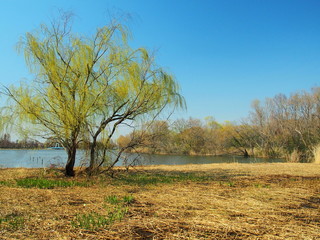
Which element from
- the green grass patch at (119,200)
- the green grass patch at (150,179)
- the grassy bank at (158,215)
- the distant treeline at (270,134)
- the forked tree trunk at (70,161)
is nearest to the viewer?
the grassy bank at (158,215)

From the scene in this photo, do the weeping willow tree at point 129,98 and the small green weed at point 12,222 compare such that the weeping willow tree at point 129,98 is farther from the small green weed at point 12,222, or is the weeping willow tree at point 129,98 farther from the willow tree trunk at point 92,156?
the small green weed at point 12,222

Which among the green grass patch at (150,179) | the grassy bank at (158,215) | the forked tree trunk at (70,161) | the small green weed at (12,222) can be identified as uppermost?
the forked tree trunk at (70,161)

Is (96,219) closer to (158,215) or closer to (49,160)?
(158,215)

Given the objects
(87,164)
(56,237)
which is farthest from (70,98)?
(56,237)

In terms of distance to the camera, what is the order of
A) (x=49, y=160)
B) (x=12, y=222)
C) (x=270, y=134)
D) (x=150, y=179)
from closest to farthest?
(x=12, y=222), (x=150, y=179), (x=49, y=160), (x=270, y=134)

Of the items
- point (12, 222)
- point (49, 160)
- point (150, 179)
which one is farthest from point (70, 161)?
point (12, 222)

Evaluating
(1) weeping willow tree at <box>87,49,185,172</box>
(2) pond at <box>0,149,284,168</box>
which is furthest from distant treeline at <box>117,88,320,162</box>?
(1) weeping willow tree at <box>87,49,185,172</box>

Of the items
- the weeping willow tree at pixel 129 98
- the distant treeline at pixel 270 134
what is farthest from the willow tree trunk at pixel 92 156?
the distant treeline at pixel 270 134

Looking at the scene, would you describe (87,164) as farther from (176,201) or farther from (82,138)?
(176,201)

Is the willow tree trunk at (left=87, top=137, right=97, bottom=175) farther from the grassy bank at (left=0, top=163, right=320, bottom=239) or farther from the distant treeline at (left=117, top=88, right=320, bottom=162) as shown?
the distant treeline at (left=117, top=88, right=320, bottom=162)

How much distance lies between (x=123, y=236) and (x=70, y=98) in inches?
235

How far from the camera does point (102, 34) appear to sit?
8.55 metres

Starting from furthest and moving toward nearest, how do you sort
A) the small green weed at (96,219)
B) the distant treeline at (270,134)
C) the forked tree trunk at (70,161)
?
1. the distant treeline at (270,134)
2. the forked tree trunk at (70,161)
3. the small green weed at (96,219)

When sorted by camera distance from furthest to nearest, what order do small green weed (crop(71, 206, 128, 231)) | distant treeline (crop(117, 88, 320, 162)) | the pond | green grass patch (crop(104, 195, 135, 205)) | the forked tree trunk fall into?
distant treeline (crop(117, 88, 320, 162)), the pond, the forked tree trunk, green grass patch (crop(104, 195, 135, 205)), small green weed (crop(71, 206, 128, 231))
